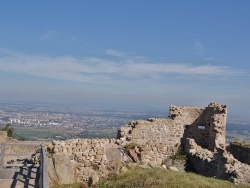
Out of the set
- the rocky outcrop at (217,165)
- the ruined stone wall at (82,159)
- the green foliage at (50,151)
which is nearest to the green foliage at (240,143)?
the rocky outcrop at (217,165)

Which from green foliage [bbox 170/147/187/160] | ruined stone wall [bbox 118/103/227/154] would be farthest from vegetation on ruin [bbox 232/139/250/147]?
green foliage [bbox 170/147/187/160]

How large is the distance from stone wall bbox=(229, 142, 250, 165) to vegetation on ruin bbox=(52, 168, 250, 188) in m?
5.49

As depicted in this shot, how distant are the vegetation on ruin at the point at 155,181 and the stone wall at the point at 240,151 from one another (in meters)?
5.49

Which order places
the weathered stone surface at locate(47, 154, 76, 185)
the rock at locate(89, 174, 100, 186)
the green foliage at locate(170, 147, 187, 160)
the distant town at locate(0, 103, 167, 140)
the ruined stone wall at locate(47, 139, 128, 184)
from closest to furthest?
the weathered stone surface at locate(47, 154, 76, 185)
the ruined stone wall at locate(47, 139, 128, 184)
the rock at locate(89, 174, 100, 186)
the green foliage at locate(170, 147, 187, 160)
the distant town at locate(0, 103, 167, 140)

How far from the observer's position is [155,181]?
15.4m

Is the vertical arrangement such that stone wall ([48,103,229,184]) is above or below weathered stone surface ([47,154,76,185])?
above

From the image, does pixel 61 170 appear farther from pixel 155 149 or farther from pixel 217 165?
pixel 217 165

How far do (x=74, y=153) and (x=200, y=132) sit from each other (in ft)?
26.4

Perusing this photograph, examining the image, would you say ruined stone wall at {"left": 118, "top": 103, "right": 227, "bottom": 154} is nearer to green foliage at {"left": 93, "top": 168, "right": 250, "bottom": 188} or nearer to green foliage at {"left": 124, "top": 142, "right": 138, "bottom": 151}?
green foliage at {"left": 124, "top": 142, "right": 138, "bottom": 151}

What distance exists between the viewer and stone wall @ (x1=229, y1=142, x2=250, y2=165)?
21.7 m

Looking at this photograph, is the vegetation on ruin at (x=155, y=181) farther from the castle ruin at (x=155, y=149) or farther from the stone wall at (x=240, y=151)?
the stone wall at (x=240, y=151)

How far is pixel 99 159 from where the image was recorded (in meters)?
19.0

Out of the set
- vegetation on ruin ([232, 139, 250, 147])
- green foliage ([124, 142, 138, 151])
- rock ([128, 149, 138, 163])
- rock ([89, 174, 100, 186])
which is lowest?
rock ([89, 174, 100, 186])

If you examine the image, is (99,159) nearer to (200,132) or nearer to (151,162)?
(151,162)
